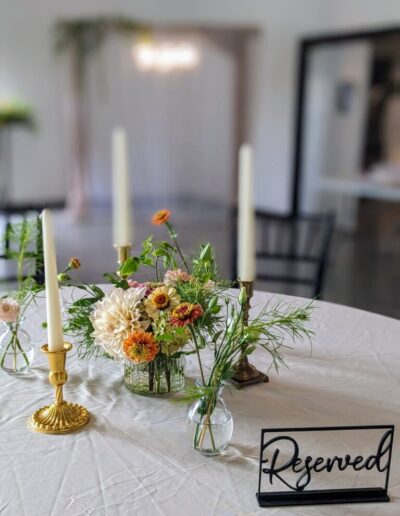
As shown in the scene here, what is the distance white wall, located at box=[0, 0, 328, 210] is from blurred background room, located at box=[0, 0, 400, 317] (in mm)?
15

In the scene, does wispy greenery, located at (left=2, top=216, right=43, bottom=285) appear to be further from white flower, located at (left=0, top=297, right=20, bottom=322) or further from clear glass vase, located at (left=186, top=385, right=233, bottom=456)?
clear glass vase, located at (left=186, top=385, right=233, bottom=456)

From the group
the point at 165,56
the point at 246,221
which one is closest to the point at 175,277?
the point at 246,221

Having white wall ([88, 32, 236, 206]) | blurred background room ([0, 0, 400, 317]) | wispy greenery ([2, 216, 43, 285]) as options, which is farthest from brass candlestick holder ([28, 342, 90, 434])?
white wall ([88, 32, 236, 206])

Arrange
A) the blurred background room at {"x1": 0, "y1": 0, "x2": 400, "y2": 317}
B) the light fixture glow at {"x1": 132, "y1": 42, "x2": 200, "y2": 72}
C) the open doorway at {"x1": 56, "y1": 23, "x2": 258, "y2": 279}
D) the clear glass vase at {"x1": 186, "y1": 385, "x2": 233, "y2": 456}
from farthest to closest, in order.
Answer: the light fixture glow at {"x1": 132, "y1": 42, "x2": 200, "y2": 72} < the open doorway at {"x1": 56, "y1": 23, "x2": 258, "y2": 279} < the blurred background room at {"x1": 0, "y1": 0, "x2": 400, "y2": 317} < the clear glass vase at {"x1": 186, "y1": 385, "x2": 233, "y2": 456}

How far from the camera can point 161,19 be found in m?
6.80

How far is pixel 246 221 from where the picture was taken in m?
1.09

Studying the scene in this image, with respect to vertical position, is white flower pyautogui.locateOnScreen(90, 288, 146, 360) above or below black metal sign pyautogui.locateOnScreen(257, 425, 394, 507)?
above

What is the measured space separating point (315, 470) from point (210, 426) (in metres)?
0.18

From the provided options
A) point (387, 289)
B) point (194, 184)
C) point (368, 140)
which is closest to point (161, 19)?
point (194, 184)

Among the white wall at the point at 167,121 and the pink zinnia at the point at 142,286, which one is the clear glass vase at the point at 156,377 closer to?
the pink zinnia at the point at 142,286

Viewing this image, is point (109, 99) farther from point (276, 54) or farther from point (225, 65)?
point (276, 54)

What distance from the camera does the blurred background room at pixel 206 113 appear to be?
544 centimetres

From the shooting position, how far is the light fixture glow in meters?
6.77

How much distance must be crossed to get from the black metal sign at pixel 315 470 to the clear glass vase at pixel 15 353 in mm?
562
